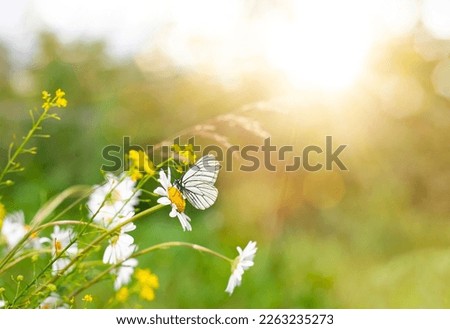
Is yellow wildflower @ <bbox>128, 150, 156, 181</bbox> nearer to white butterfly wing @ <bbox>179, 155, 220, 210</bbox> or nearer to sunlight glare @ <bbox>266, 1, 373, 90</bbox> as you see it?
white butterfly wing @ <bbox>179, 155, 220, 210</bbox>

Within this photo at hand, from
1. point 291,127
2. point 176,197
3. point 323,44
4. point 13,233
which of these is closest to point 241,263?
point 176,197

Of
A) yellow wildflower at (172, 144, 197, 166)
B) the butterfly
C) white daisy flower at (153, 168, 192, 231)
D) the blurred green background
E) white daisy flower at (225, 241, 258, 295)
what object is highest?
the blurred green background

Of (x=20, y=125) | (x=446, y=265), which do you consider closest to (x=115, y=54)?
(x=20, y=125)

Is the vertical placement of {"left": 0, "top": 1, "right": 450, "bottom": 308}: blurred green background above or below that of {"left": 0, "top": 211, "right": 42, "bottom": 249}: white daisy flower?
above

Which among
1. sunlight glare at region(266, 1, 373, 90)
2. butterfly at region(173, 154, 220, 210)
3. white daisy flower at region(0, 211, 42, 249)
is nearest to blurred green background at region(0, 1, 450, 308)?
sunlight glare at region(266, 1, 373, 90)

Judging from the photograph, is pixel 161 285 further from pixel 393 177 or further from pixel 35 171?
pixel 393 177

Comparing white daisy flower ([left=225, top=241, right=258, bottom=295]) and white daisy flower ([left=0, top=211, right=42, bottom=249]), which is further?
white daisy flower ([left=0, top=211, right=42, bottom=249])
